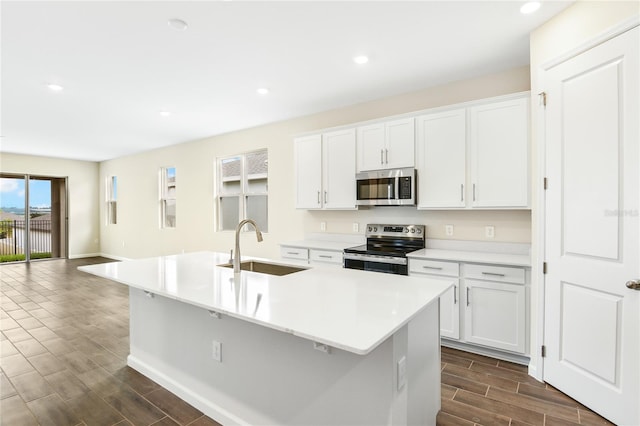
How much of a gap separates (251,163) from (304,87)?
7.24 ft

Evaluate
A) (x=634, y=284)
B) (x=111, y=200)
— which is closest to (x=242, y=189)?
(x=634, y=284)

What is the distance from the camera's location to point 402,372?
1.47 meters

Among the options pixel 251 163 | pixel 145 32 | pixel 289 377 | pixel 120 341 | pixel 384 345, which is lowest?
pixel 120 341

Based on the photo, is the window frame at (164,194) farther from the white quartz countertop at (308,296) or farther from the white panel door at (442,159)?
the white panel door at (442,159)

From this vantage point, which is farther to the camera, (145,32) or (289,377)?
(145,32)

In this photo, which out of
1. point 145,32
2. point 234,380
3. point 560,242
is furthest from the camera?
point 145,32

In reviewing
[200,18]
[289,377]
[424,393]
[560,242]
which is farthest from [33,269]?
[560,242]

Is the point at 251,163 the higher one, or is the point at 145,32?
the point at 145,32

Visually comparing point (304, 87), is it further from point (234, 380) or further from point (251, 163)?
point (234, 380)

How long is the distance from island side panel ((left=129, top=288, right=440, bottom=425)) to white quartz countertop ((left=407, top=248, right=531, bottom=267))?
1229mm

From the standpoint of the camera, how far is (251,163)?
557 cm

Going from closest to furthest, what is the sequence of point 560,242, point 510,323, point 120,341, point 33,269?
point 560,242, point 510,323, point 120,341, point 33,269

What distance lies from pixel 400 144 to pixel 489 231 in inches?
49.5

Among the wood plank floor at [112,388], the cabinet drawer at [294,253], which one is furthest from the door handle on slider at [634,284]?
the cabinet drawer at [294,253]
